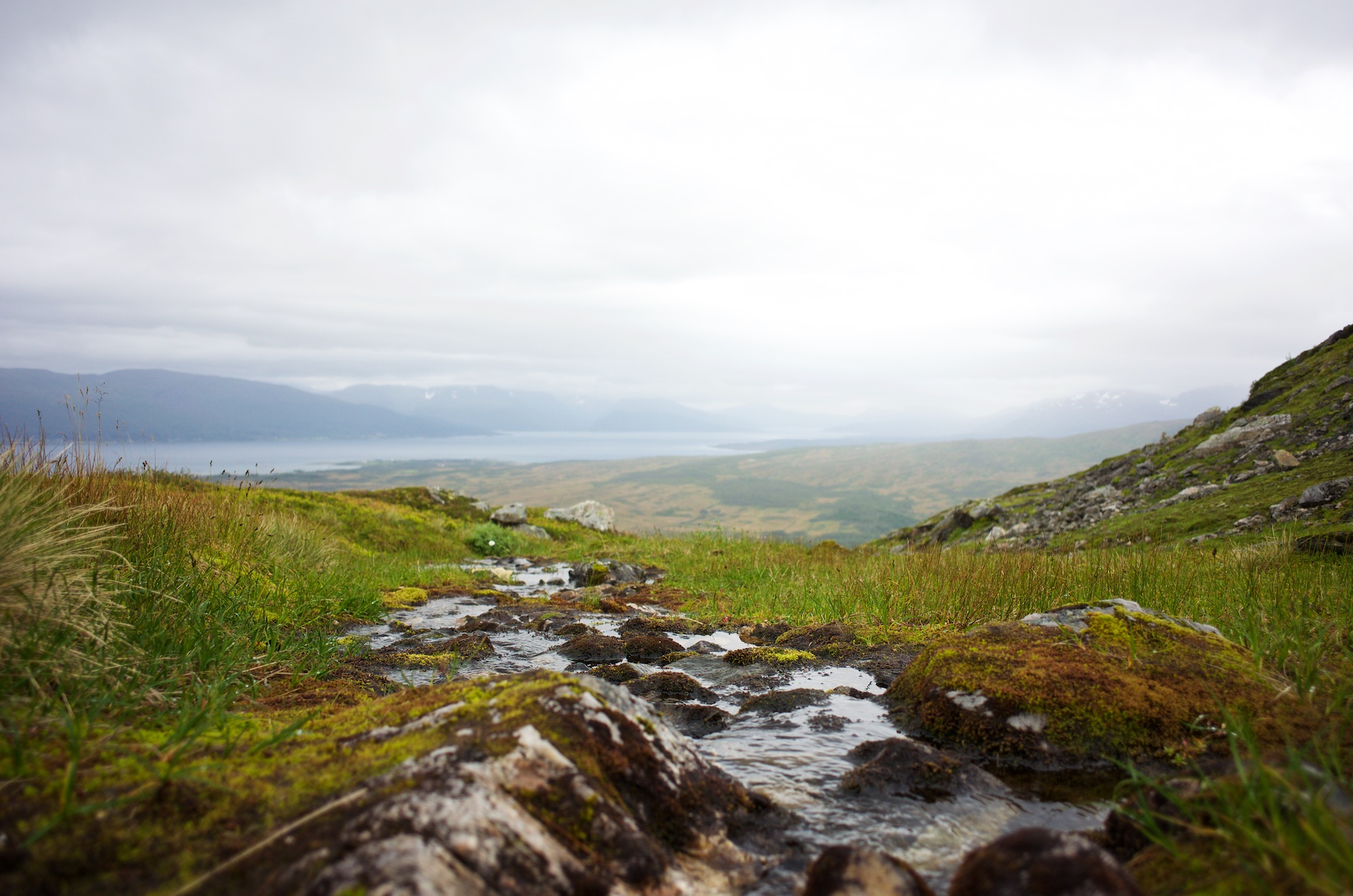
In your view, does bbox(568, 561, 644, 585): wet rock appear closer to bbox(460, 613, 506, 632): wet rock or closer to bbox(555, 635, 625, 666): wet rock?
bbox(460, 613, 506, 632): wet rock

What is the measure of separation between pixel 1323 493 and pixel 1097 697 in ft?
45.1

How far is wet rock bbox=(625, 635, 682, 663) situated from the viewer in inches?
298

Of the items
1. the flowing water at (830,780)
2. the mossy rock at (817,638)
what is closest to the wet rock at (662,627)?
the mossy rock at (817,638)

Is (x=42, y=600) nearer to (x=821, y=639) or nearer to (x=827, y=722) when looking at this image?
(x=827, y=722)

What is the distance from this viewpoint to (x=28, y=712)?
3014mm

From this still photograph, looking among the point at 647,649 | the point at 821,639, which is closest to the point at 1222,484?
the point at 821,639

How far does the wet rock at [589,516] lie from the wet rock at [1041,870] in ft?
94.1

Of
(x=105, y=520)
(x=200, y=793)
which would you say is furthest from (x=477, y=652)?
(x=200, y=793)

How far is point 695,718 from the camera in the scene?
211 inches

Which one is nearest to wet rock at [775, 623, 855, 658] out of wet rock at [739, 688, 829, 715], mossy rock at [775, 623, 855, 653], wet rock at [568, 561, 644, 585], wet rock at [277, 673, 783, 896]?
mossy rock at [775, 623, 855, 653]

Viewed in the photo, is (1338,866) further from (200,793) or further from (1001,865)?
(200,793)

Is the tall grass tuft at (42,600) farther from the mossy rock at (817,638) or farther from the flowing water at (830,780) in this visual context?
the mossy rock at (817,638)

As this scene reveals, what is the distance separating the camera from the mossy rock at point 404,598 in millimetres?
10930

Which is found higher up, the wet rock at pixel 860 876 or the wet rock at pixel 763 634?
the wet rock at pixel 860 876
